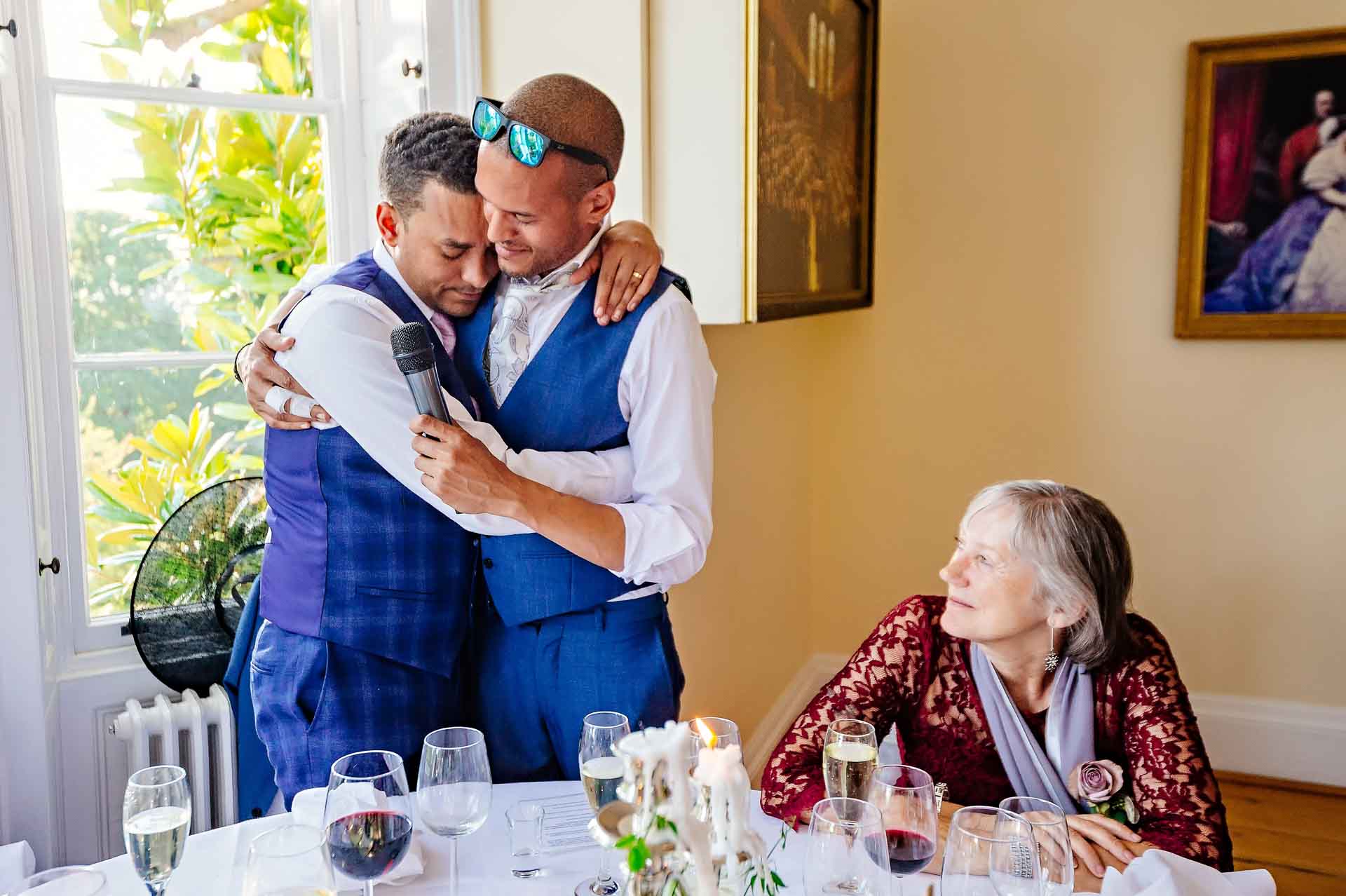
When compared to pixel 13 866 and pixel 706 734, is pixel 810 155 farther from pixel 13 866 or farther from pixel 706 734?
pixel 13 866

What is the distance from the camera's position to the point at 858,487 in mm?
3727

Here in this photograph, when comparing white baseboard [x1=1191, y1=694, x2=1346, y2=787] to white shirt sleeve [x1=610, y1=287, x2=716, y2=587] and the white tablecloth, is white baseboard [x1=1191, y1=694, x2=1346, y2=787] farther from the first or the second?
the white tablecloth

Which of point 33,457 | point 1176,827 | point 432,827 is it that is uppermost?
point 33,457

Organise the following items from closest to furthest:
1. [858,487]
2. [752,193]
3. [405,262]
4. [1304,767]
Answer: [405,262]
[752,193]
[1304,767]
[858,487]

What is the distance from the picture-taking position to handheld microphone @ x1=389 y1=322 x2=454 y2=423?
139 cm

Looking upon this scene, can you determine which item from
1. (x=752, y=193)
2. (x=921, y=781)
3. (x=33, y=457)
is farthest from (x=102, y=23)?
(x=921, y=781)

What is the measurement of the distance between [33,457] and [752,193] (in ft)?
4.74

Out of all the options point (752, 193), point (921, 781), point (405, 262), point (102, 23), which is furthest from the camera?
point (752, 193)

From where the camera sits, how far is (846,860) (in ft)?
3.18

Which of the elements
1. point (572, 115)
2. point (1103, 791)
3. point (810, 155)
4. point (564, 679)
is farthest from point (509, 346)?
point (810, 155)

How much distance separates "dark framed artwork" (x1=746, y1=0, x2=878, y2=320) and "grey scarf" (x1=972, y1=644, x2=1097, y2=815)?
98 centimetres

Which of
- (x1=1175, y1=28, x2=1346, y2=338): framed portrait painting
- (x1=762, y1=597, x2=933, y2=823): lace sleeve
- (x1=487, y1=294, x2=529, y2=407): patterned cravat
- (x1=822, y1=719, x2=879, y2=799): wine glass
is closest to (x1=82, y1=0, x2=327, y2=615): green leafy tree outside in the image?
(x1=487, y1=294, x2=529, y2=407): patterned cravat

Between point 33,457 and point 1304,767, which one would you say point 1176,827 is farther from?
point 1304,767

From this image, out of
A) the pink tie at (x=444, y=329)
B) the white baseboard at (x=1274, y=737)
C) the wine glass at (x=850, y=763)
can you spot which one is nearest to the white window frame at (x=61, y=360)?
the pink tie at (x=444, y=329)
